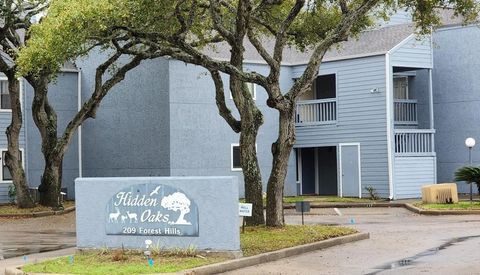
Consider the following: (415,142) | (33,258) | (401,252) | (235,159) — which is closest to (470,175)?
(415,142)

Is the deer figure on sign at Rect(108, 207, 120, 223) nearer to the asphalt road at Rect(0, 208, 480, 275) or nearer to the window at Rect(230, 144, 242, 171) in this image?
the asphalt road at Rect(0, 208, 480, 275)

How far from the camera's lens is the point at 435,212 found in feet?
83.9

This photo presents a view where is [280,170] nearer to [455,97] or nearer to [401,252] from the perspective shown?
[401,252]

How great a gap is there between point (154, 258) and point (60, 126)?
20767 mm

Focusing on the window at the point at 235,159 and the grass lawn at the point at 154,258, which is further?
the window at the point at 235,159

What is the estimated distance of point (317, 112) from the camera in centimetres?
3478

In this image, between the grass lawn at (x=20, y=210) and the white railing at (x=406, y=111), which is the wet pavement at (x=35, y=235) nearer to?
the grass lawn at (x=20, y=210)

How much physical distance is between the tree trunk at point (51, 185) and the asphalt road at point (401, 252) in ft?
32.8

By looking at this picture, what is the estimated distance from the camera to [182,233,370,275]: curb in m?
13.6

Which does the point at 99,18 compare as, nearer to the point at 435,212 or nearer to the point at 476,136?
the point at 435,212

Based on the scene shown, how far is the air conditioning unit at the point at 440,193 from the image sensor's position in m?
28.1

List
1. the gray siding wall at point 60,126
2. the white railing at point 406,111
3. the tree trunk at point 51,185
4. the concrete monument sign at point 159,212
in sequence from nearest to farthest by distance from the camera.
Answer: the concrete monument sign at point 159,212 → the tree trunk at point 51,185 → the gray siding wall at point 60,126 → the white railing at point 406,111

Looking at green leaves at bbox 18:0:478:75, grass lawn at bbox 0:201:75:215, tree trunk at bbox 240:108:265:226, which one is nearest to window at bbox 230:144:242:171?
grass lawn at bbox 0:201:75:215

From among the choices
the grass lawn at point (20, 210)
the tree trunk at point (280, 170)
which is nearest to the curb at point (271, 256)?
Result: the tree trunk at point (280, 170)
